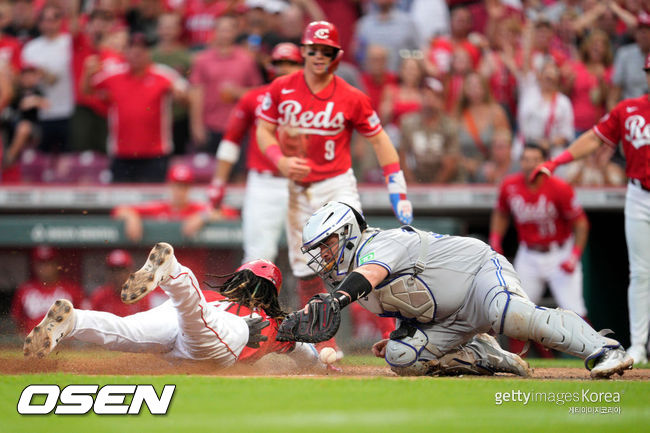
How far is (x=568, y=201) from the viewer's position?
9.41 meters

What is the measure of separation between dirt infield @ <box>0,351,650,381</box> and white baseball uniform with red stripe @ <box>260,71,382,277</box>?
1220 millimetres

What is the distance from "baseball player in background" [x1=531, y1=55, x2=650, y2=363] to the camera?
23.1ft

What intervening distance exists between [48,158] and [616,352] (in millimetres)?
7536

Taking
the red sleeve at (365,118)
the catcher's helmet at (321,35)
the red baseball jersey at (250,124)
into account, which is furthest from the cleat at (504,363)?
the red baseball jersey at (250,124)

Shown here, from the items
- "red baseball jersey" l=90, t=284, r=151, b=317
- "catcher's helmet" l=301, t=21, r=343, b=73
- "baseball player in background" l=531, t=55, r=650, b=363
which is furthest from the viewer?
"red baseball jersey" l=90, t=284, r=151, b=317

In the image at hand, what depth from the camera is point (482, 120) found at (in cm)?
1059

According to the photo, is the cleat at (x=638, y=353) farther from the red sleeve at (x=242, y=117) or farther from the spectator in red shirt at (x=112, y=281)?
the spectator in red shirt at (x=112, y=281)

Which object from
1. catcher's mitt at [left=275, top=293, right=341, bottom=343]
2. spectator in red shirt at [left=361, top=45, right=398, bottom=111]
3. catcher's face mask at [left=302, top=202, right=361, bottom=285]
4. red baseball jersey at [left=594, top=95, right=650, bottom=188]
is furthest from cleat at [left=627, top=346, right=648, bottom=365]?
spectator in red shirt at [left=361, top=45, right=398, bottom=111]

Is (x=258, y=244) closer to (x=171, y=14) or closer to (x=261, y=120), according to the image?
(x=261, y=120)

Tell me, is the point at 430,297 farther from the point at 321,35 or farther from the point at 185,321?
the point at 321,35

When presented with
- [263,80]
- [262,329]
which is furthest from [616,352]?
[263,80]

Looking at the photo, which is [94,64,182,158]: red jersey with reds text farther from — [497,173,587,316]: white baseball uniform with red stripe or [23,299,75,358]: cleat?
[23,299,75,358]: cleat

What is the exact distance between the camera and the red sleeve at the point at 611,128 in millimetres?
7230

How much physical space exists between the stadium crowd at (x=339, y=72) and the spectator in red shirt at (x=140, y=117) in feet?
0.06
